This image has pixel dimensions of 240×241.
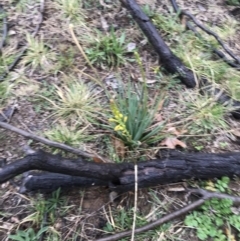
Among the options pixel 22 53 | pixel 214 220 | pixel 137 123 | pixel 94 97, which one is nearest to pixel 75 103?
pixel 94 97

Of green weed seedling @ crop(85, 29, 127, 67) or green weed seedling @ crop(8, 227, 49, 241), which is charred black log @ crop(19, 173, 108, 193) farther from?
green weed seedling @ crop(85, 29, 127, 67)

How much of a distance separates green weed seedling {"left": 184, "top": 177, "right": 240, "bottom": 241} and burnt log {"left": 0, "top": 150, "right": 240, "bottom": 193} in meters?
0.15

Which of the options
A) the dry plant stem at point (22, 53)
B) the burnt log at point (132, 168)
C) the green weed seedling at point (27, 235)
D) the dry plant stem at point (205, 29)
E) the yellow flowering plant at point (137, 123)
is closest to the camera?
the burnt log at point (132, 168)

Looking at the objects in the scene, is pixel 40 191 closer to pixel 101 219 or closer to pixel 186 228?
pixel 101 219

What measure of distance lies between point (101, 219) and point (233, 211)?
0.68 metres

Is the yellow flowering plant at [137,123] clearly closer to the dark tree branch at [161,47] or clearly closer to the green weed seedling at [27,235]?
the dark tree branch at [161,47]

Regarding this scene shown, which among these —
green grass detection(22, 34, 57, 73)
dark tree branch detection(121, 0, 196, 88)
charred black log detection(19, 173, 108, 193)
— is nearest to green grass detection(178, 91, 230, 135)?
dark tree branch detection(121, 0, 196, 88)

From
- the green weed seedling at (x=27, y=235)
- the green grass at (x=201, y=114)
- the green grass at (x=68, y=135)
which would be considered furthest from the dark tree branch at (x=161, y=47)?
the green weed seedling at (x=27, y=235)

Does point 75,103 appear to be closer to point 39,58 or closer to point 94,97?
point 94,97

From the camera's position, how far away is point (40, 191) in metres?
2.08

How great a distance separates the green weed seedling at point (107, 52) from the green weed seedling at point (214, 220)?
1052 millimetres

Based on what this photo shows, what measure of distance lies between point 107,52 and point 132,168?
35.4 inches

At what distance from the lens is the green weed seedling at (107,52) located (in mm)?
2633

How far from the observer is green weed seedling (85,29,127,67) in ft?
8.64
